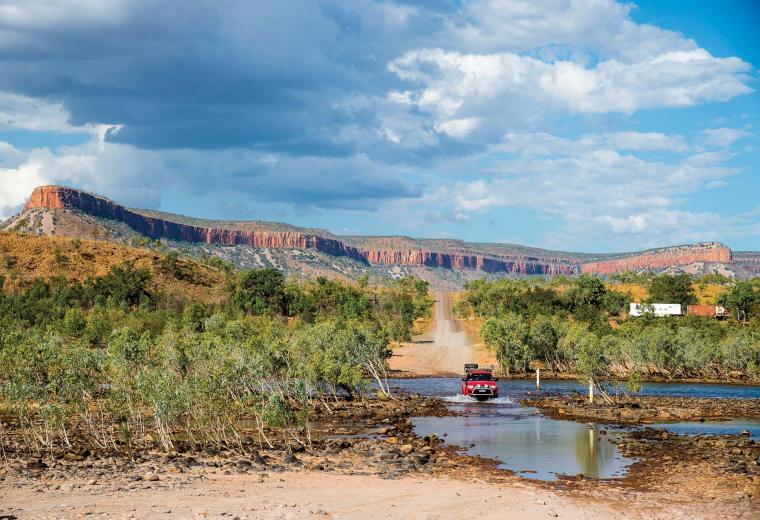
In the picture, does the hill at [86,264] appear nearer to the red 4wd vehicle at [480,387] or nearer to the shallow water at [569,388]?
the shallow water at [569,388]

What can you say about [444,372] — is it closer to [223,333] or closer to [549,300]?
[223,333]

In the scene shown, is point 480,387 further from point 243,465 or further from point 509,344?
point 243,465

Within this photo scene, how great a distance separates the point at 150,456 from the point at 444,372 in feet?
227

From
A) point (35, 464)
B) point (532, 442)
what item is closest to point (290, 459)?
point (35, 464)

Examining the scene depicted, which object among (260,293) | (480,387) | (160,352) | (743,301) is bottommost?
(480,387)

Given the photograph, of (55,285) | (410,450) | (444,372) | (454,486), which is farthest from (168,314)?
(454,486)

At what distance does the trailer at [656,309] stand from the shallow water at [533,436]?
80002mm

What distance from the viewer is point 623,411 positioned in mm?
53500

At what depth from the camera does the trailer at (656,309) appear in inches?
5879

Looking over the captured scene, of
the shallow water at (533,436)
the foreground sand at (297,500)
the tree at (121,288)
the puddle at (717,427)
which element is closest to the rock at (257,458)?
the foreground sand at (297,500)

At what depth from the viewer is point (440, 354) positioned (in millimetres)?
115188

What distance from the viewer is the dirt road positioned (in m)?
105

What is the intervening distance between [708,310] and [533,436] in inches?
5178

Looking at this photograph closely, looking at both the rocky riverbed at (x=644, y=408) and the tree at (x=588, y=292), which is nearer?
the rocky riverbed at (x=644, y=408)
